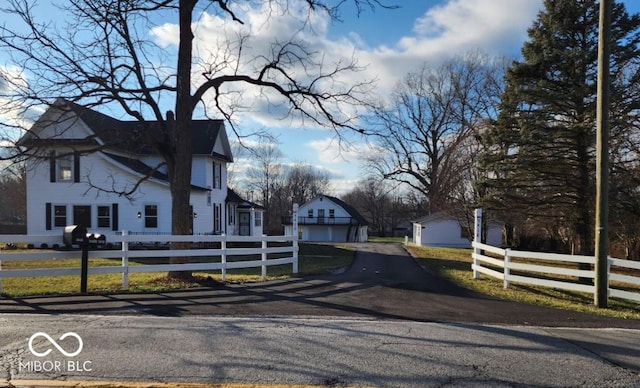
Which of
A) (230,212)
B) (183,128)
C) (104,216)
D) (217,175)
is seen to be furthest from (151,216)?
(183,128)

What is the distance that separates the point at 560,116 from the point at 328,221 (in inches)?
2161

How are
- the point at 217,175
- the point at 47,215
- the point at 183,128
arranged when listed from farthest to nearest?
the point at 217,175 → the point at 47,215 → the point at 183,128

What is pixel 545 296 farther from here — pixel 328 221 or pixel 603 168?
pixel 328 221

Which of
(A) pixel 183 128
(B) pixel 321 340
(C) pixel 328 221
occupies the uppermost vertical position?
(A) pixel 183 128

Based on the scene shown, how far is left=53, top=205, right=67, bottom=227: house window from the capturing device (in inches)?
1075

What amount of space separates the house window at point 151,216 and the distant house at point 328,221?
138 ft

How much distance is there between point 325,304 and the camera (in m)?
9.16

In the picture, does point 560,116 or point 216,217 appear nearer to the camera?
point 560,116

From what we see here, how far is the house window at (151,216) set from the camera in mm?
27578

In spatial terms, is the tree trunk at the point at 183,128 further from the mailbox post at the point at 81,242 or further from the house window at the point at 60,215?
the house window at the point at 60,215

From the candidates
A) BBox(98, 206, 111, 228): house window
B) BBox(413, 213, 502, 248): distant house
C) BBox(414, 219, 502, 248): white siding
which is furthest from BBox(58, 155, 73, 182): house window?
BBox(414, 219, 502, 248): white siding

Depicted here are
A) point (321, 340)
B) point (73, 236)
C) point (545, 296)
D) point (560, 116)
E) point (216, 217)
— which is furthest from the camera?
point (216, 217)

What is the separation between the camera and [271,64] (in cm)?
1377

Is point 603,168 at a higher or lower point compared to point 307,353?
higher
